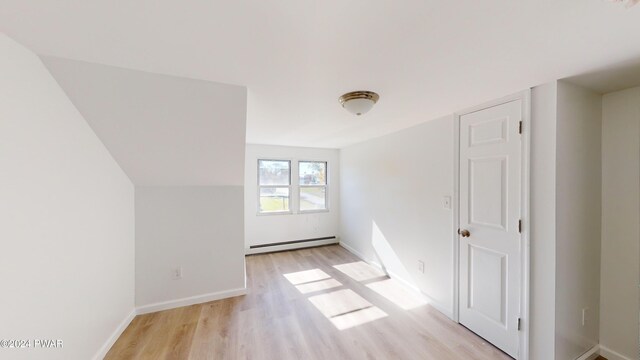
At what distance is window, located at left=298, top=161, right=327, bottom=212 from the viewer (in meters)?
4.74

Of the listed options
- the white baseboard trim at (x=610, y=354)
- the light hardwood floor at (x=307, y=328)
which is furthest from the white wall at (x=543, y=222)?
the white baseboard trim at (x=610, y=354)

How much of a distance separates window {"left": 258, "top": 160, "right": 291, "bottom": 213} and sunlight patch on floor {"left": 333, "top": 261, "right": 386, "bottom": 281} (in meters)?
1.67

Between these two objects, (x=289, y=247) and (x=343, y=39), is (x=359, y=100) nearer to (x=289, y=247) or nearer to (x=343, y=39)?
(x=343, y=39)

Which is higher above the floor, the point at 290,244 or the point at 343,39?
the point at 343,39

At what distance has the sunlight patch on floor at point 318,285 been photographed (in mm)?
2904

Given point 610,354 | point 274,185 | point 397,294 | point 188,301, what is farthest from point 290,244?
point 610,354

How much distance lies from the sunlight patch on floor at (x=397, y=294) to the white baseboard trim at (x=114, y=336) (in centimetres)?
271

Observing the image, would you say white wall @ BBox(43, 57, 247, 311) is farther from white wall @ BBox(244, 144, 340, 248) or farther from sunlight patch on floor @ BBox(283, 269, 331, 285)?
white wall @ BBox(244, 144, 340, 248)

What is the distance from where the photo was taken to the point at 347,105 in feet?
5.90

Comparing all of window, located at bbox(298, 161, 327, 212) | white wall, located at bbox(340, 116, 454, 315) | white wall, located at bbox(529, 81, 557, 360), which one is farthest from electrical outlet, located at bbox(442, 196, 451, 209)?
window, located at bbox(298, 161, 327, 212)

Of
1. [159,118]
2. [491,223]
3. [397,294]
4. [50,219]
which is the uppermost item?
[159,118]

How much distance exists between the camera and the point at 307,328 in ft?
7.04

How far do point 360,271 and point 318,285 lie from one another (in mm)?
816

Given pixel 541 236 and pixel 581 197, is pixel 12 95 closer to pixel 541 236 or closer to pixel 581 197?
pixel 541 236
